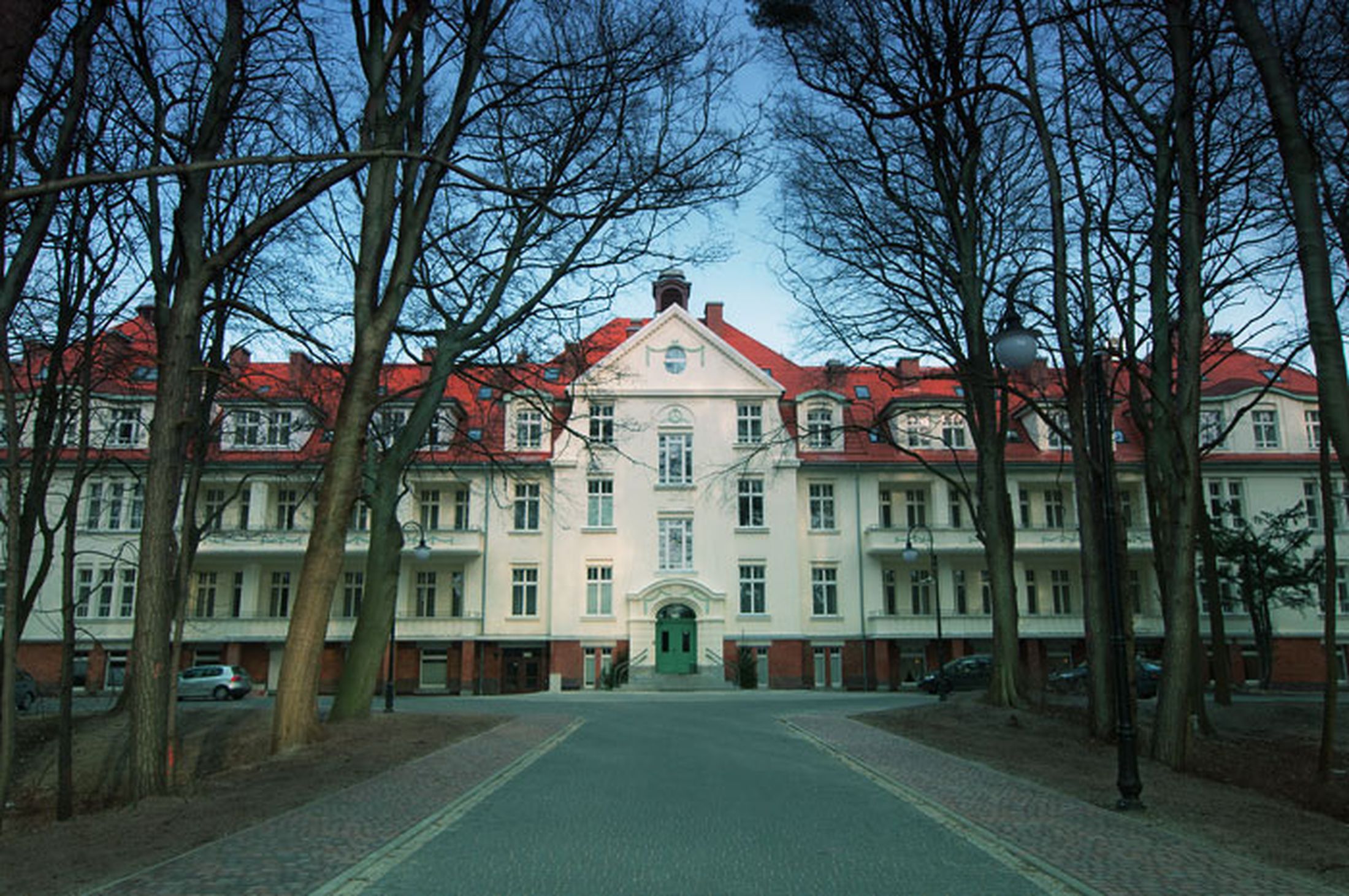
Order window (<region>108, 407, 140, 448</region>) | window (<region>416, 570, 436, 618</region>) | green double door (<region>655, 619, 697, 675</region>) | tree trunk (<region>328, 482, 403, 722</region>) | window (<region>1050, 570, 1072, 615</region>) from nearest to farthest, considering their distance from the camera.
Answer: tree trunk (<region>328, 482, 403, 722</region>)
window (<region>108, 407, 140, 448</region>)
green double door (<region>655, 619, 697, 675</region>)
window (<region>416, 570, 436, 618</region>)
window (<region>1050, 570, 1072, 615</region>)

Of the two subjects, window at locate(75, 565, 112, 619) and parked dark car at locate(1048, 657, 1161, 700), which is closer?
parked dark car at locate(1048, 657, 1161, 700)

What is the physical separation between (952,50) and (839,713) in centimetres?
1418

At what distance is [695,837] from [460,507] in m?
34.6

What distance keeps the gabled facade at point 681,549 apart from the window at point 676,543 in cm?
8

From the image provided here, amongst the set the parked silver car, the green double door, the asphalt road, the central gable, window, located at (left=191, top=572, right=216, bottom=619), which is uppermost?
the central gable

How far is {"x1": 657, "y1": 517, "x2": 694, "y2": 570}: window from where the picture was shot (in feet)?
131

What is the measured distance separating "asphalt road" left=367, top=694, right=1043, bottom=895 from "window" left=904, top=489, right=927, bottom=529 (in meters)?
28.1

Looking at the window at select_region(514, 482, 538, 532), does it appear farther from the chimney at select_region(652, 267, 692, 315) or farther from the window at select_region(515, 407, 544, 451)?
the chimney at select_region(652, 267, 692, 315)

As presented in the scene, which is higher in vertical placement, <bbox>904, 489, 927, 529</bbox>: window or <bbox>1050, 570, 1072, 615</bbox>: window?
<bbox>904, 489, 927, 529</bbox>: window

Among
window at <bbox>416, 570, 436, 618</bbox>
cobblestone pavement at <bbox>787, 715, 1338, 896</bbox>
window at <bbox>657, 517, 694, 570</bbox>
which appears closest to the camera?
cobblestone pavement at <bbox>787, 715, 1338, 896</bbox>

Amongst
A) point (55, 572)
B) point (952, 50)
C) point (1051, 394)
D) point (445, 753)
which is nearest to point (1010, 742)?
point (445, 753)

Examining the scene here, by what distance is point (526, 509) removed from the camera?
41094mm

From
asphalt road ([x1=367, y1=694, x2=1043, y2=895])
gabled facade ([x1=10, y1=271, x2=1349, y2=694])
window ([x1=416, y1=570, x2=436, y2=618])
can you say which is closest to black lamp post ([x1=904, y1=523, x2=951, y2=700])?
gabled facade ([x1=10, y1=271, x2=1349, y2=694])

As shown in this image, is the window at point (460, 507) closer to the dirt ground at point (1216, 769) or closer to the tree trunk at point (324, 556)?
the dirt ground at point (1216, 769)
